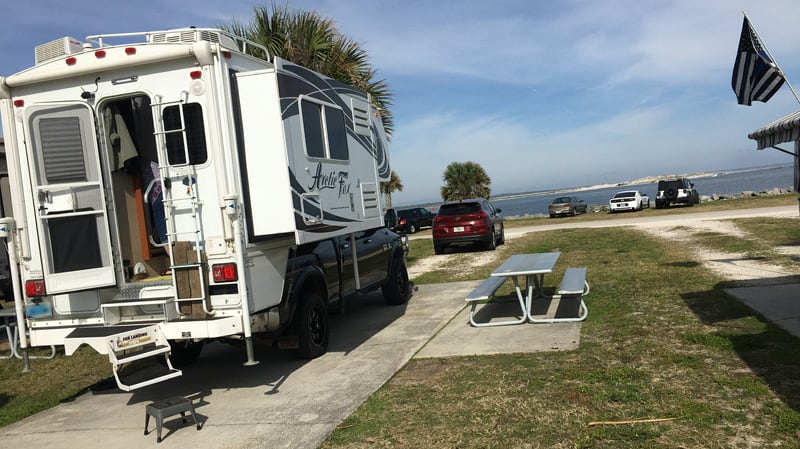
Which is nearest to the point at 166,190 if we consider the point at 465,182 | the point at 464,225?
the point at 464,225

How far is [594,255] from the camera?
1391 centimetres

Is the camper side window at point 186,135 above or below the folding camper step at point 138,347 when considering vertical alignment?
above

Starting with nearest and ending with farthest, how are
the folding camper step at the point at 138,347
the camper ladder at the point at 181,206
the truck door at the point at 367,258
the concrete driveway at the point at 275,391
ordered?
the concrete driveway at the point at 275,391, the folding camper step at the point at 138,347, the camper ladder at the point at 181,206, the truck door at the point at 367,258

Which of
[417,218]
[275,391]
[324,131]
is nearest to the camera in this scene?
[275,391]

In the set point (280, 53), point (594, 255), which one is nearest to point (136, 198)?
point (280, 53)

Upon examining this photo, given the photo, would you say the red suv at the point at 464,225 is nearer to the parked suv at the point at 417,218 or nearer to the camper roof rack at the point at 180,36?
the camper roof rack at the point at 180,36

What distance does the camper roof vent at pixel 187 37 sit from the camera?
5.54 metres

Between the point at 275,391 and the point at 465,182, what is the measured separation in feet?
135

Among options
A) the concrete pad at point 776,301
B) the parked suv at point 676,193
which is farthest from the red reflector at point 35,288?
the parked suv at point 676,193

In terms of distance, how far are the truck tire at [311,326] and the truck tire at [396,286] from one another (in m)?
2.76

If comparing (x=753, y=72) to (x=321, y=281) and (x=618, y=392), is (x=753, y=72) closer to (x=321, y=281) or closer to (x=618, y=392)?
(x=618, y=392)

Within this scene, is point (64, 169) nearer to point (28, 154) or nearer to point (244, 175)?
point (28, 154)

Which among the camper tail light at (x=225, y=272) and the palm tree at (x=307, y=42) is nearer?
the camper tail light at (x=225, y=272)

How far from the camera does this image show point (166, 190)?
5.54 m
